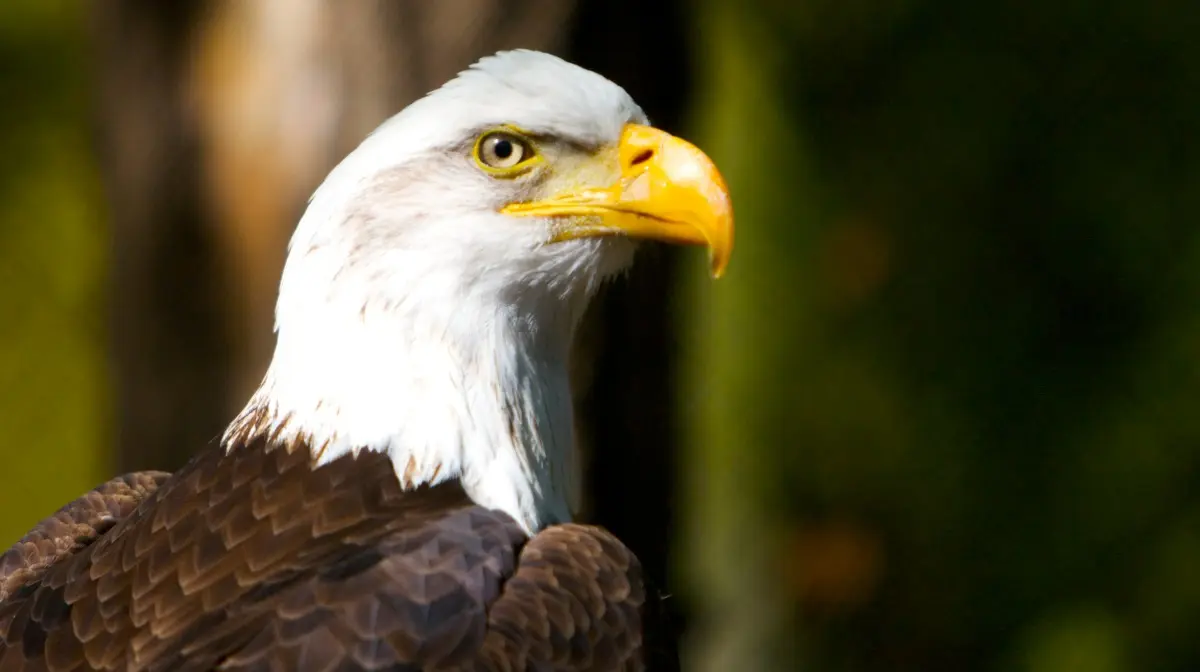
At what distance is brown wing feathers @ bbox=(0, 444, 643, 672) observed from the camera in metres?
2.41

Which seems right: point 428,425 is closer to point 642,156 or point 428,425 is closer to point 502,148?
point 502,148

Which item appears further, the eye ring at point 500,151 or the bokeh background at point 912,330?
the bokeh background at point 912,330

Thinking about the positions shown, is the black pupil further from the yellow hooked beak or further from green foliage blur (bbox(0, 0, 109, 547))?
green foliage blur (bbox(0, 0, 109, 547))

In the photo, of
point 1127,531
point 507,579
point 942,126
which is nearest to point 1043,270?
point 942,126

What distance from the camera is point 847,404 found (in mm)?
8156

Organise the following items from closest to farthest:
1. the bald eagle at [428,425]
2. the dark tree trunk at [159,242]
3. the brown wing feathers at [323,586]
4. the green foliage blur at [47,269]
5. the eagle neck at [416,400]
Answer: the brown wing feathers at [323,586] → the bald eagle at [428,425] → the eagle neck at [416,400] → the dark tree trunk at [159,242] → the green foliage blur at [47,269]

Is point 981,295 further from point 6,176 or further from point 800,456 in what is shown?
point 6,176

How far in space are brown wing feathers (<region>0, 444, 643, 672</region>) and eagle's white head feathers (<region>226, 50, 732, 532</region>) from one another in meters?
0.11

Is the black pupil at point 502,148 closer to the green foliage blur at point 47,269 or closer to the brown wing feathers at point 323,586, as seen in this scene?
the brown wing feathers at point 323,586

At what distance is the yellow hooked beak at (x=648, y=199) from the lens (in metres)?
→ 3.01

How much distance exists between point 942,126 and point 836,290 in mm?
1104

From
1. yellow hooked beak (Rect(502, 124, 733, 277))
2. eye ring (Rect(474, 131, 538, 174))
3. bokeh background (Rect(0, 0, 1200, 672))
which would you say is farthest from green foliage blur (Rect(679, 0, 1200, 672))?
eye ring (Rect(474, 131, 538, 174))

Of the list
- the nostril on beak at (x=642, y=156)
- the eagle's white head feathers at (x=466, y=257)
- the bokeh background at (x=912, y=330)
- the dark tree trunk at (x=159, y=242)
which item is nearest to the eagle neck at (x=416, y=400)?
the eagle's white head feathers at (x=466, y=257)

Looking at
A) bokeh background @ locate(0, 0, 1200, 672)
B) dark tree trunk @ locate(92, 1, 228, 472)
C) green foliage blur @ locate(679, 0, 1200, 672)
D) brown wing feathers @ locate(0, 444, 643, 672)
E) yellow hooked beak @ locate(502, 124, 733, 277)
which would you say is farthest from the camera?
green foliage blur @ locate(679, 0, 1200, 672)
